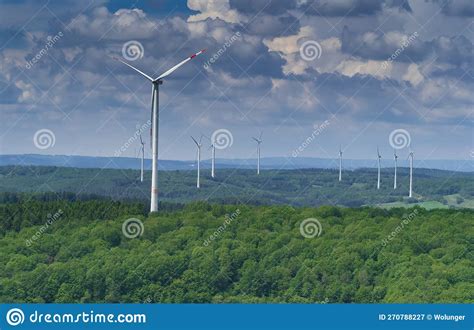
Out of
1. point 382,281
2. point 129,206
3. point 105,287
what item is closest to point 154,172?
point 105,287

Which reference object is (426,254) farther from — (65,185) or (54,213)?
(65,185)

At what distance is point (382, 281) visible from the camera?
233ft

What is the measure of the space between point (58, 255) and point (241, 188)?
275 ft
